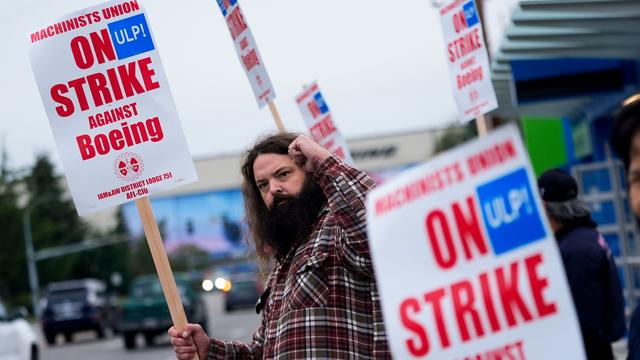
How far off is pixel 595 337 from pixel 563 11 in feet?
22.3

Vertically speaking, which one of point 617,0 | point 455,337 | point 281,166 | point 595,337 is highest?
point 617,0

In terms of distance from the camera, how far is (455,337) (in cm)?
237

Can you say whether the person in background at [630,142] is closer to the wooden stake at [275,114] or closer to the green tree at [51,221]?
the wooden stake at [275,114]

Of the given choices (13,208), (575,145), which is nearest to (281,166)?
(575,145)

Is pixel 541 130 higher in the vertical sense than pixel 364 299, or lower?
higher

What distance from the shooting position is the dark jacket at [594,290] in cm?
533

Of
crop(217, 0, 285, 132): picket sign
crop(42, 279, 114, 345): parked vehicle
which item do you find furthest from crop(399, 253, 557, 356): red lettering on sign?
crop(42, 279, 114, 345): parked vehicle

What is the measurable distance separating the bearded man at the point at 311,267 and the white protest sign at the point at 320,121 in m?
4.53

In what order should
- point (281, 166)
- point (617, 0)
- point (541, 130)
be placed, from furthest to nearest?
point (541, 130)
point (617, 0)
point (281, 166)

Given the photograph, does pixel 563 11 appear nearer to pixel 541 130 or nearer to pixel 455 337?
pixel 455 337

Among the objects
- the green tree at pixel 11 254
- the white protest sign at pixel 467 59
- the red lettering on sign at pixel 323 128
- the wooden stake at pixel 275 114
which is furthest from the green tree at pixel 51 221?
the wooden stake at pixel 275 114

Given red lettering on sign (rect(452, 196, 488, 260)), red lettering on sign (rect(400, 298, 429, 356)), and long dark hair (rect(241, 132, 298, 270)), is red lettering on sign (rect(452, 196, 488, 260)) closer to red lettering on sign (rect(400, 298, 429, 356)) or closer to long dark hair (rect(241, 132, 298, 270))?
red lettering on sign (rect(400, 298, 429, 356))

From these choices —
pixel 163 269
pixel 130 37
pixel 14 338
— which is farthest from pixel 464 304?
pixel 14 338

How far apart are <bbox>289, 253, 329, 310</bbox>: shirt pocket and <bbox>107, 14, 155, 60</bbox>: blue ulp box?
1.16 m
